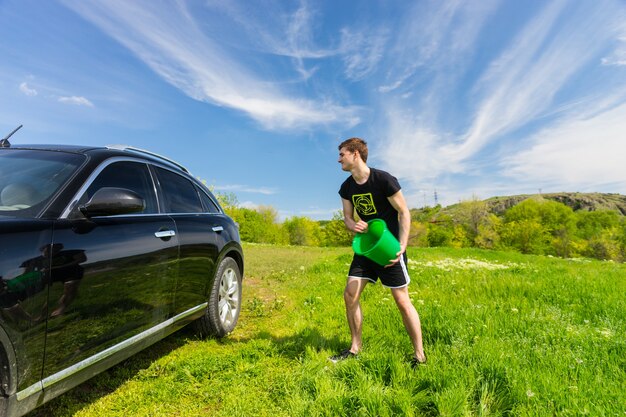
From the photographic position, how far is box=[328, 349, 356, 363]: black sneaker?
10.7 ft

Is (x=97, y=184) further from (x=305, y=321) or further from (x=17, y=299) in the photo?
(x=305, y=321)

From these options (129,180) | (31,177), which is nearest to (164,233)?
(129,180)

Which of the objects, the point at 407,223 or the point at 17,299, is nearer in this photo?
the point at 17,299

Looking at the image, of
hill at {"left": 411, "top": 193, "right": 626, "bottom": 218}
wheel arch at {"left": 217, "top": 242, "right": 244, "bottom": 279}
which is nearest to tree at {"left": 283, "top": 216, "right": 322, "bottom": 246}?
hill at {"left": 411, "top": 193, "right": 626, "bottom": 218}

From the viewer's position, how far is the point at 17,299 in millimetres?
A: 1710

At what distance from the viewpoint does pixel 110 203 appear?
7.44ft

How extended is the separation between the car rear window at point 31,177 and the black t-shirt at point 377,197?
93.9 inches

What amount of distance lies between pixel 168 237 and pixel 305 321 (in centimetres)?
233

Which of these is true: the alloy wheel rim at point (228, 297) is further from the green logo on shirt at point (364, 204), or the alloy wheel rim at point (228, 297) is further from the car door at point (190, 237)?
the green logo on shirt at point (364, 204)

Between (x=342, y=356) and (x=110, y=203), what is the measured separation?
95.8 inches

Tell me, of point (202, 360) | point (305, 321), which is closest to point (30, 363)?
point (202, 360)

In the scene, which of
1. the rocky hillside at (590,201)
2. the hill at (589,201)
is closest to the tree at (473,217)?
the hill at (589,201)

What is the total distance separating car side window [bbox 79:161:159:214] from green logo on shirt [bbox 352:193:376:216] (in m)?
1.92

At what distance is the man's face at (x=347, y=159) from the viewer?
3324 mm
